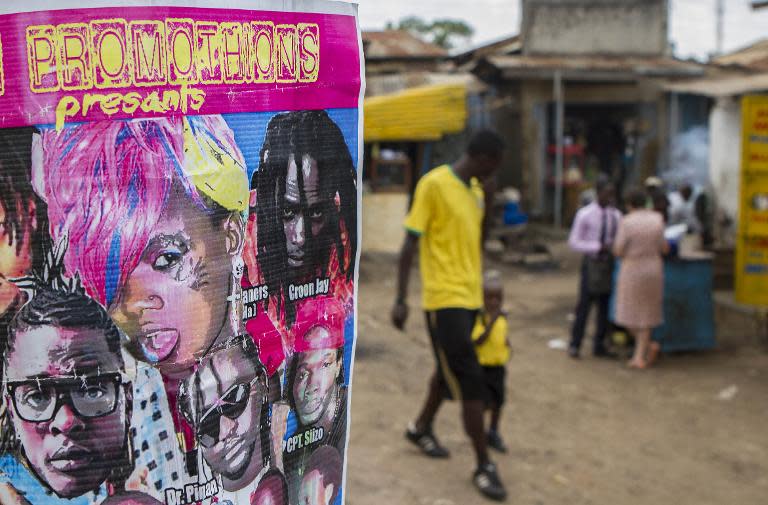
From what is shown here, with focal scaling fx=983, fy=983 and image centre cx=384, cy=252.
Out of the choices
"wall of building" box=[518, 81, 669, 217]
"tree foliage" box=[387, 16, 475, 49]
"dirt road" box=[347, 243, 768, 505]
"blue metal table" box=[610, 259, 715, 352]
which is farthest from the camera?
"tree foliage" box=[387, 16, 475, 49]

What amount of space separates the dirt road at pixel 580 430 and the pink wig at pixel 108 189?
10.1 feet

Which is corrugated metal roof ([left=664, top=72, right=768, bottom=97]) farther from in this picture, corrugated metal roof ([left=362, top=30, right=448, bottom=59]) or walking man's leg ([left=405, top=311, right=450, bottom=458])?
corrugated metal roof ([left=362, top=30, right=448, bottom=59])

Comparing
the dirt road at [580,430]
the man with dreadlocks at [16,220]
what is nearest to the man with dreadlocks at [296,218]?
the man with dreadlocks at [16,220]

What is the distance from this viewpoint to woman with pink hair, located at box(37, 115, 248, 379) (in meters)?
1.87

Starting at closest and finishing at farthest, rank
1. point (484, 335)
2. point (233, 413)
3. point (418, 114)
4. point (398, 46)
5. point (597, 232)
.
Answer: point (233, 413), point (484, 335), point (597, 232), point (418, 114), point (398, 46)

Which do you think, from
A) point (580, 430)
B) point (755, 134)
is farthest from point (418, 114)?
point (580, 430)

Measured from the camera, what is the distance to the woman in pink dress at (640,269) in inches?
294

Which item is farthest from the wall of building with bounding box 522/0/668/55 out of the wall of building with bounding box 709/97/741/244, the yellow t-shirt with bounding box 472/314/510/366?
the yellow t-shirt with bounding box 472/314/510/366

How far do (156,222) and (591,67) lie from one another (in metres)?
15.2

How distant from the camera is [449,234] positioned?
15.6 ft

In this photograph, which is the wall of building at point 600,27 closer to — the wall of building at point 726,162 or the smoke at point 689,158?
the smoke at point 689,158

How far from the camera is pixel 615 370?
7.79 meters

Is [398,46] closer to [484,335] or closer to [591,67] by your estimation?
[591,67]

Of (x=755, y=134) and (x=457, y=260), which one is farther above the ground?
(x=755, y=134)
